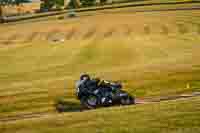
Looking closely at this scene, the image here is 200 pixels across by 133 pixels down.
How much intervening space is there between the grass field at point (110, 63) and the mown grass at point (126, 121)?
48 millimetres

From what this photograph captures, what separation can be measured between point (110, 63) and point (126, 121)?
22062 mm

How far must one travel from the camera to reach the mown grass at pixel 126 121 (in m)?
18.8

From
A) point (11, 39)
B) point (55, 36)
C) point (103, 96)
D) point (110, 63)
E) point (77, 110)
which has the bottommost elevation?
point (77, 110)

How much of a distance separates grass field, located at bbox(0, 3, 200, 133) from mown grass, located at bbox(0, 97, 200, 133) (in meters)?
0.05

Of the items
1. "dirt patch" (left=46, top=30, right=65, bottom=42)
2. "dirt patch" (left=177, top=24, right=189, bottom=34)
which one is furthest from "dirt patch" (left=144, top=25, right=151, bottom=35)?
"dirt patch" (left=46, top=30, right=65, bottom=42)

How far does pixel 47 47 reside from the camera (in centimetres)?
5844

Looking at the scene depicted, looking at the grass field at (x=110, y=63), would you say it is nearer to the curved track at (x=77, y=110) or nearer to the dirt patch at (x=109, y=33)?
the dirt patch at (x=109, y=33)

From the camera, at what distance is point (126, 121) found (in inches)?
792

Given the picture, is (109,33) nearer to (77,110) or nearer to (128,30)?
(128,30)

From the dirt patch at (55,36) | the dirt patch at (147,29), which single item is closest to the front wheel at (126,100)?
the dirt patch at (147,29)

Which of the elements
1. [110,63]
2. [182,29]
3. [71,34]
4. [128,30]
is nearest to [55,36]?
[71,34]

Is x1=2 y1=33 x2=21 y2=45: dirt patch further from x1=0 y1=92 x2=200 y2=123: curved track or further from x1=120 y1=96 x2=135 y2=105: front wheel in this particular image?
x1=120 y1=96 x2=135 y2=105: front wheel

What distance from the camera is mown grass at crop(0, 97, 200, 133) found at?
61.7 feet

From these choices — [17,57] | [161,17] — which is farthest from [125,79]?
[161,17]
